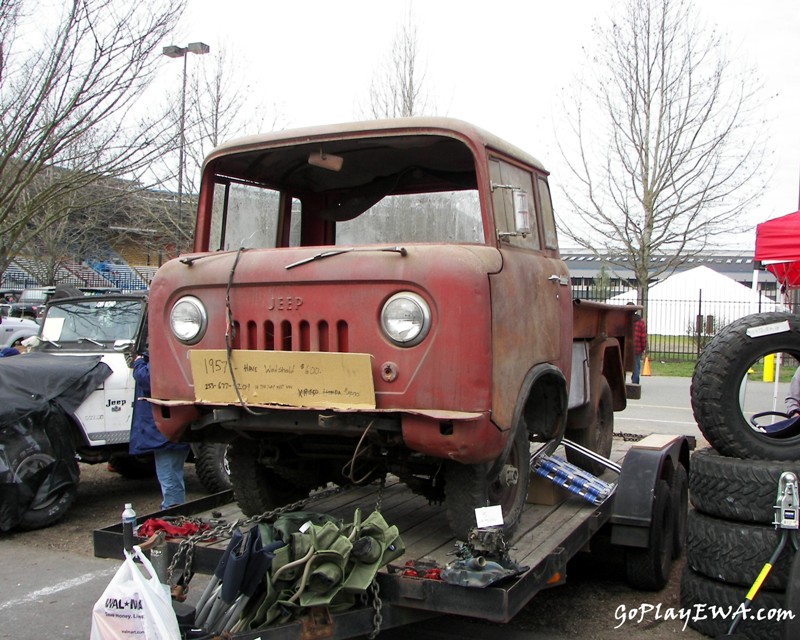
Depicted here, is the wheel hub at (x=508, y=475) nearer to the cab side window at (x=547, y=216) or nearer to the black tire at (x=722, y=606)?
the black tire at (x=722, y=606)

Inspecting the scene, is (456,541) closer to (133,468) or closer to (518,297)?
(518,297)

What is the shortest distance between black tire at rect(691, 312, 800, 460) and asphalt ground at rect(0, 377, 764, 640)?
108 cm

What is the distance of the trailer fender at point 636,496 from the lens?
16.4 ft

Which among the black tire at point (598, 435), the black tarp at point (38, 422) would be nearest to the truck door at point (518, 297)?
the black tire at point (598, 435)

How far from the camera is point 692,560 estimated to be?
4535 millimetres

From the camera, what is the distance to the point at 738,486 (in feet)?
14.3

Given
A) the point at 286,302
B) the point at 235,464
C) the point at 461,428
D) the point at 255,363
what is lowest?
the point at 235,464

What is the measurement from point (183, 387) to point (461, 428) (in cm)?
152

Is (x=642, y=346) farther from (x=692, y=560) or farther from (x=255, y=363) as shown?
(x=255, y=363)

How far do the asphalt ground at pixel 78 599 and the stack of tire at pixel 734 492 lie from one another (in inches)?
14.9

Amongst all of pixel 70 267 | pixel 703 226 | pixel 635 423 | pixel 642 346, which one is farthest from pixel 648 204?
pixel 70 267

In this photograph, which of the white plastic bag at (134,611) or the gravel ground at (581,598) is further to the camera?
the gravel ground at (581,598)

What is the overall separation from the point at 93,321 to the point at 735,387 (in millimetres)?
6117

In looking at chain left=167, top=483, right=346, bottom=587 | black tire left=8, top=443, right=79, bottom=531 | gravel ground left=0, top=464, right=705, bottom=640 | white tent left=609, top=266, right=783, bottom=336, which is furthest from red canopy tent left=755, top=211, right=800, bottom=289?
white tent left=609, top=266, right=783, bottom=336
